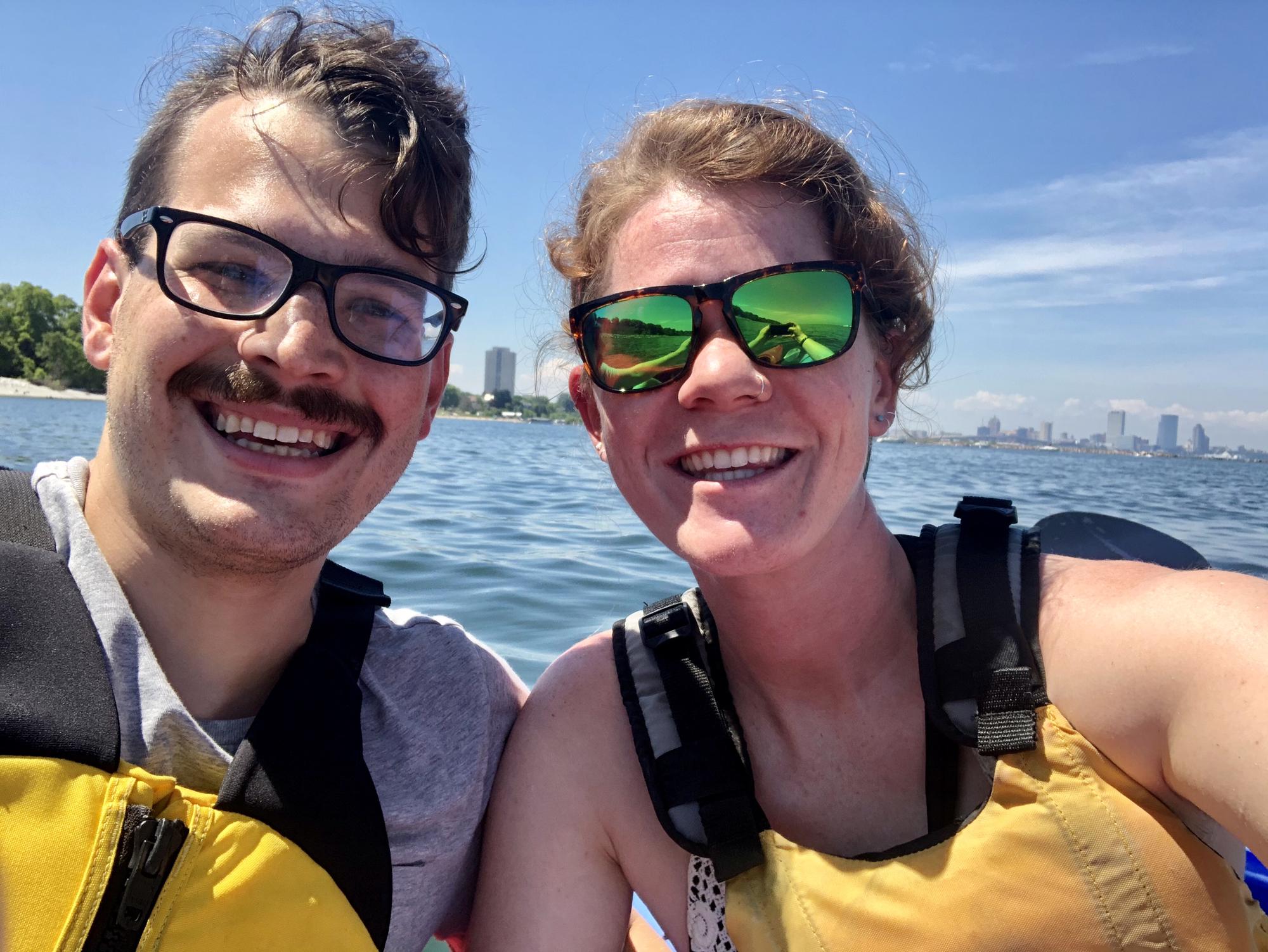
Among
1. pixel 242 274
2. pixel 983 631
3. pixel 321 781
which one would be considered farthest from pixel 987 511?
pixel 242 274

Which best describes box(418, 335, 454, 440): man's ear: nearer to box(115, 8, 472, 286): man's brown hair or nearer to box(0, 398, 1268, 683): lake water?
box(115, 8, 472, 286): man's brown hair

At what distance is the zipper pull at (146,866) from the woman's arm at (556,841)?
31.2 inches

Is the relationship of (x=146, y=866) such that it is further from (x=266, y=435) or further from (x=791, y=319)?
(x=791, y=319)

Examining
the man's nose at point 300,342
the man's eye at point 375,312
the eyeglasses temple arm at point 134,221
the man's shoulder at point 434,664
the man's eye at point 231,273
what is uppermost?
the eyeglasses temple arm at point 134,221

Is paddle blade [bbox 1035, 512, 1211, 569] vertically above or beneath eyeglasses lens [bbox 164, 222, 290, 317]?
beneath

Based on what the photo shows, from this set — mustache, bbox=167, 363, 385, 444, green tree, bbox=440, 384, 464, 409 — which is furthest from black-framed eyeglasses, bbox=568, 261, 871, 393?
green tree, bbox=440, 384, 464, 409

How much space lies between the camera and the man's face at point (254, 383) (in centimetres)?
172

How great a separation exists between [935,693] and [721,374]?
0.88 m

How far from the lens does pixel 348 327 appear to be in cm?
188

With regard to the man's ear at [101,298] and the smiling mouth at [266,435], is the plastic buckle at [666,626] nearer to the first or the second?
the smiling mouth at [266,435]

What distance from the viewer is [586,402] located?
2.48 metres

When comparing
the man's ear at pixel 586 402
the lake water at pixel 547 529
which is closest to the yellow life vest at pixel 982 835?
the man's ear at pixel 586 402

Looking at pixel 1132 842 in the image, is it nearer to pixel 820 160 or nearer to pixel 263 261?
pixel 820 160

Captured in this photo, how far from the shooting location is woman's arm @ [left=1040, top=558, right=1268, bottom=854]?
1.46 metres
